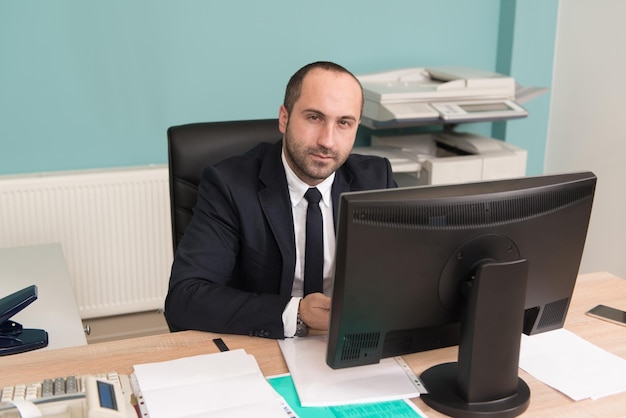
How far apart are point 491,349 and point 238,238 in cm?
72

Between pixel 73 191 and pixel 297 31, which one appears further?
pixel 297 31

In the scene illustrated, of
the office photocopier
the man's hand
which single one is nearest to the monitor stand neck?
the man's hand

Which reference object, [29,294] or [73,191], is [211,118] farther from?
[29,294]

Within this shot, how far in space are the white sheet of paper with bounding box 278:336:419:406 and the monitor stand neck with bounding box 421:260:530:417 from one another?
7 cm

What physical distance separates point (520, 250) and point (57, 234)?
6.70 feet

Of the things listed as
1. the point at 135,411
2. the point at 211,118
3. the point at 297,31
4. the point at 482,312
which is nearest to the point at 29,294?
the point at 135,411

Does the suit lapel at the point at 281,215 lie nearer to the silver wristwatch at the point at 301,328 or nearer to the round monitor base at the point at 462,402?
the silver wristwatch at the point at 301,328

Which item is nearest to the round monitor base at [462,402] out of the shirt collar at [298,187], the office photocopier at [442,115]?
the shirt collar at [298,187]

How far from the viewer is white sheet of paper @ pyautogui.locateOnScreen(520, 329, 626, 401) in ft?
4.61

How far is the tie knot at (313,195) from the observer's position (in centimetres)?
179

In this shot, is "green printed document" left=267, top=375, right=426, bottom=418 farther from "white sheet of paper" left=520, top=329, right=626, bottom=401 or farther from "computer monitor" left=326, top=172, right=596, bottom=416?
"white sheet of paper" left=520, top=329, right=626, bottom=401

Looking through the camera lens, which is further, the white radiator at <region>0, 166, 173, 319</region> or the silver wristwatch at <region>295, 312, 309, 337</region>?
the white radiator at <region>0, 166, 173, 319</region>

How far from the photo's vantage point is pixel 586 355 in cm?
154

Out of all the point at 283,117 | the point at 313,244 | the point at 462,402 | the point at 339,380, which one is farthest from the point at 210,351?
the point at 283,117
